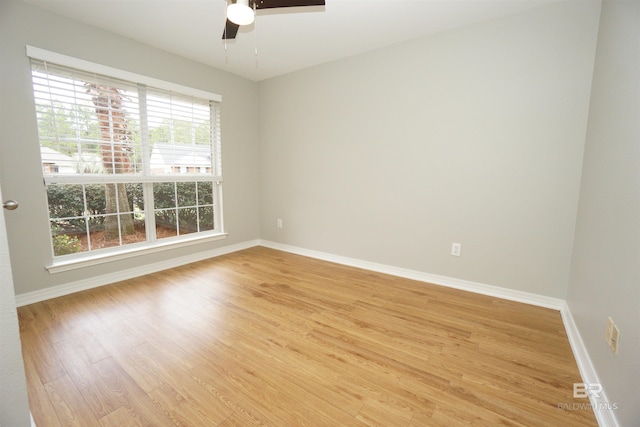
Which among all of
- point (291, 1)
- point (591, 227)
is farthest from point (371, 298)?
point (291, 1)

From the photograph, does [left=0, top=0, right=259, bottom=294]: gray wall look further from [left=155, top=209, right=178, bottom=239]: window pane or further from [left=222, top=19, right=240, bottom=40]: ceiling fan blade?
[left=222, top=19, right=240, bottom=40]: ceiling fan blade

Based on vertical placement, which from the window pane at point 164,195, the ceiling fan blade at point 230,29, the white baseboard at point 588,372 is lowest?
the white baseboard at point 588,372

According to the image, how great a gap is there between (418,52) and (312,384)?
302 centimetres

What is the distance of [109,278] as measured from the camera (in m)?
2.74

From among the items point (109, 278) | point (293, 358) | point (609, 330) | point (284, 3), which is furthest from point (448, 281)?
point (109, 278)

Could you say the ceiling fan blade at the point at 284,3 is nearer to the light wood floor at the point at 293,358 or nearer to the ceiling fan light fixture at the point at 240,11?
the ceiling fan light fixture at the point at 240,11

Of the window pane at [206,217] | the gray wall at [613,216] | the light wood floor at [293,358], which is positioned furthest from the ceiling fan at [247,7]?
the window pane at [206,217]

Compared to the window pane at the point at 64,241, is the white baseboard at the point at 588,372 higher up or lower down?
lower down

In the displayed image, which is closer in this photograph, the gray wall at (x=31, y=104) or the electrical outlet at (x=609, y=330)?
the electrical outlet at (x=609, y=330)

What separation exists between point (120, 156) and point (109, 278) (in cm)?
125

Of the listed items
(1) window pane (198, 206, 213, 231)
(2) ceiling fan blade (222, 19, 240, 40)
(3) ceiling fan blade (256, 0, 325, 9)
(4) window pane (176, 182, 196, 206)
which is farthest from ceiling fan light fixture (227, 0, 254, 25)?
(1) window pane (198, 206, 213, 231)

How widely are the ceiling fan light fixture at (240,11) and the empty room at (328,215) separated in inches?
0.7

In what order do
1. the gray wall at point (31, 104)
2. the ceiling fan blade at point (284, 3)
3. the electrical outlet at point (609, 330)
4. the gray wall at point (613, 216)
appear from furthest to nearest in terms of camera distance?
1. the gray wall at point (31, 104)
2. the ceiling fan blade at point (284, 3)
3. the electrical outlet at point (609, 330)
4. the gray wall at point (613, 216)

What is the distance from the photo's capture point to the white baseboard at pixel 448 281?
234 cm
